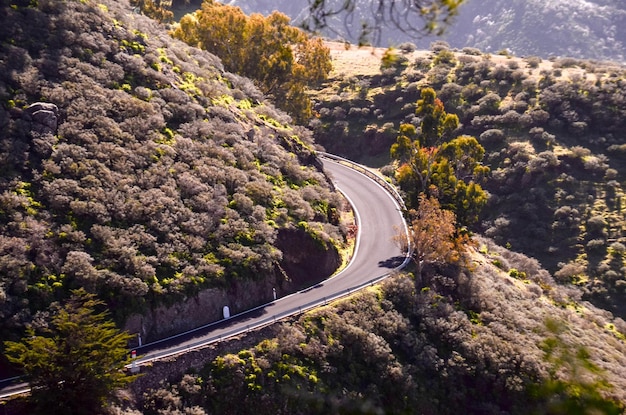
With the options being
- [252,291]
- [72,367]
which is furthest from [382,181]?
[72,367]

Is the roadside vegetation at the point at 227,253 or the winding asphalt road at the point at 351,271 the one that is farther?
the winding asphalt road at the point at 351,271

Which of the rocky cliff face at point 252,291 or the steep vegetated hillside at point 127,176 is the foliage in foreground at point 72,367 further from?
the rocky cliff face at point 252,291

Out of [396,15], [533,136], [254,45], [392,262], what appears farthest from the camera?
[533,136]

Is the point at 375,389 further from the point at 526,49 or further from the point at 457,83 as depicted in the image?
the point at 526,49

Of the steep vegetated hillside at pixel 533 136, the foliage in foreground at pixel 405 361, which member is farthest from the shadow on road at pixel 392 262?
the steep vegetated hillside at pixel 533 136

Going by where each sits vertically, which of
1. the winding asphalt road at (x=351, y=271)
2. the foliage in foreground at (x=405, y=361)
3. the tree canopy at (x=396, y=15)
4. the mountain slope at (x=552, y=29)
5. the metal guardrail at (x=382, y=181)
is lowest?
the foliage in foreground at (x=405, y=361)

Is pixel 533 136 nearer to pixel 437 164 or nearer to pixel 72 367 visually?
pixel 437 164
